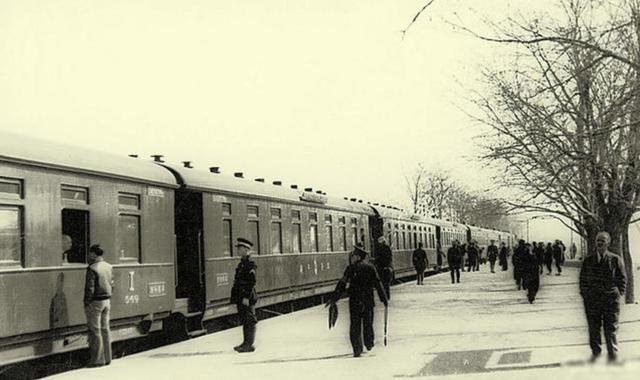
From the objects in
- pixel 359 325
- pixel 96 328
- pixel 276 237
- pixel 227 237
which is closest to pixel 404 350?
pixel 359 325

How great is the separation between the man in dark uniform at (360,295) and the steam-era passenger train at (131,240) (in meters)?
3.29

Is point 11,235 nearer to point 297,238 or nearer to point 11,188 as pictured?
point 11,188

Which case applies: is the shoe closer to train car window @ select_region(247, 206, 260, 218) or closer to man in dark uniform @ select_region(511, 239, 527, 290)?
train car window @ select_region(247, 206, 260, 218)

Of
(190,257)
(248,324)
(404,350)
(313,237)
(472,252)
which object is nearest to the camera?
(404,350)

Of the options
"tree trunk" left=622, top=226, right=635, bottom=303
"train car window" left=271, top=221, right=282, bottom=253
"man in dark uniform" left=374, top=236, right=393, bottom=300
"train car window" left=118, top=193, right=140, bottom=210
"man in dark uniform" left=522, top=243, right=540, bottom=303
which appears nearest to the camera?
"train car window" left=118, top=193, right=140, bottom=210

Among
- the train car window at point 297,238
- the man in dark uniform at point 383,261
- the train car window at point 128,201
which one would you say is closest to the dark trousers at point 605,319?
the train car window at point 128,201

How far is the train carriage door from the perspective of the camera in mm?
15156

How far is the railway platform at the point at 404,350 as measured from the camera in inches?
377

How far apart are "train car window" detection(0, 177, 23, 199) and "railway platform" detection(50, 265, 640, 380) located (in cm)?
212

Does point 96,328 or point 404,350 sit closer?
point 96,328

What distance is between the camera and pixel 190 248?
15.4 m

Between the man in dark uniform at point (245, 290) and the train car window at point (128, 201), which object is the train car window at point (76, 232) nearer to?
the train car window at point (128, 201)

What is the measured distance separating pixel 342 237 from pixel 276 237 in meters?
6.73

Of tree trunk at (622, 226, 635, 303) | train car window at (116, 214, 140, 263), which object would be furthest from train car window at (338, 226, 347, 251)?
train car window at (116, 214, 140, 263)
